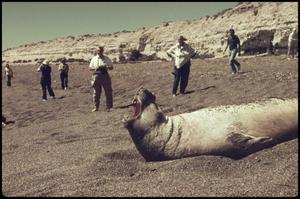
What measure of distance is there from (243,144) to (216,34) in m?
31.8

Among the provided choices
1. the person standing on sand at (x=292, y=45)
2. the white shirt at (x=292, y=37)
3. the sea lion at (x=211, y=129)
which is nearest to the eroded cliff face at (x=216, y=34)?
the white shirt at (x=292, y=37)

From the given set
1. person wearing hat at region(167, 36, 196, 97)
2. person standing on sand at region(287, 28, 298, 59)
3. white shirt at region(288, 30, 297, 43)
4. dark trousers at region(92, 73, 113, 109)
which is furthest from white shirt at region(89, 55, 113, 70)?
white shirt at region(288, 30, 297, 43)

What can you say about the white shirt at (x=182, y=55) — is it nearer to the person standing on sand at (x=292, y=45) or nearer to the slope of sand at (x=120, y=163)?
the slope of sand at (x=120, y=163)

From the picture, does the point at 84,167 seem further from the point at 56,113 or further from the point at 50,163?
the point at 56,113

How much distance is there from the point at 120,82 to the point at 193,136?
479 inches

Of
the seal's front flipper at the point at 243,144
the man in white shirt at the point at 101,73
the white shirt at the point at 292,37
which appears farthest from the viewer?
the white shirt at the point at 292,37

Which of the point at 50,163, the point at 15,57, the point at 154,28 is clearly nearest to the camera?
the point at 50,163

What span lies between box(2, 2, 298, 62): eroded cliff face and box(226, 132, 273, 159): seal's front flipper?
21216mm

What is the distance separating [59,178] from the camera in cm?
637

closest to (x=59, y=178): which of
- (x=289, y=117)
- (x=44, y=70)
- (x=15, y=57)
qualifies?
(x=289, y=117)

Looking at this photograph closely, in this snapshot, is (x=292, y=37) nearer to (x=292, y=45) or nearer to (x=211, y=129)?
(x=292, y=45)

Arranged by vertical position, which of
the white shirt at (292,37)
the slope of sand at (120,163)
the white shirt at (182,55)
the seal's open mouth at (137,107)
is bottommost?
the slope of sand at (120,163)

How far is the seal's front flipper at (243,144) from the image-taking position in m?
6.52

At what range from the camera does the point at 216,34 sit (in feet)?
124
